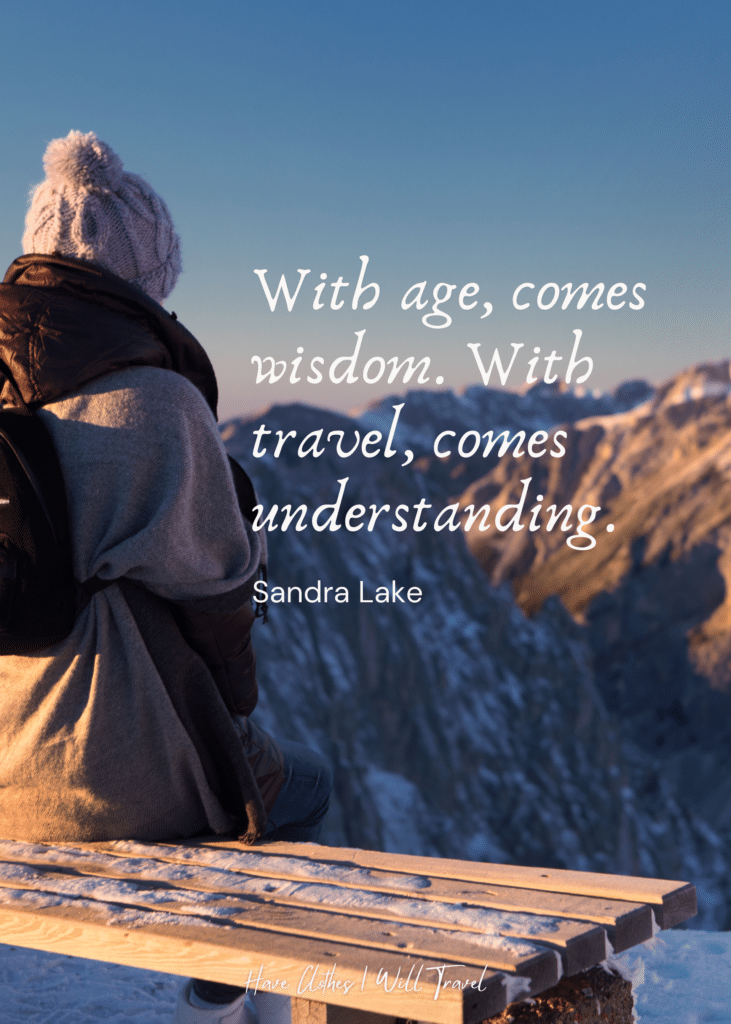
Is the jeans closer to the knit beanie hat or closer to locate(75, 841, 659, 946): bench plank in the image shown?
locate(75, 841, 659, 946): bench plank

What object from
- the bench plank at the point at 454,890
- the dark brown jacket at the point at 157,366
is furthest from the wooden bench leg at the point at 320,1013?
the dark brown jacket at the point at 157,366

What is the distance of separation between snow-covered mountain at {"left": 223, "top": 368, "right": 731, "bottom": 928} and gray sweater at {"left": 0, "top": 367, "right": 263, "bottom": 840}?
834 inches

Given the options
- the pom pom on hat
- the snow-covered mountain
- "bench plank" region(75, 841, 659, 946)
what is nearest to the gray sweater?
"bench plank" region(75, 841, 659, 946)

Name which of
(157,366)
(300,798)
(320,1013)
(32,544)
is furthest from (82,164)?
(320,1013)

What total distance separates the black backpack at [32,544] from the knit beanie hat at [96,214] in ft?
1.57

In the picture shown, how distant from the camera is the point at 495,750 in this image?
34.1m

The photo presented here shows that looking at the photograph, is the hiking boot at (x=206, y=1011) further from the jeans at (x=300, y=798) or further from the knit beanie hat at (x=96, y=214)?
the knit beanie hat at (x=96, y=214)

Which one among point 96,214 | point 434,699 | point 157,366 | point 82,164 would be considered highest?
point 82,164

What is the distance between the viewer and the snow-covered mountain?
26.8 m

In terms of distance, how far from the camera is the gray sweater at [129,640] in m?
1.86

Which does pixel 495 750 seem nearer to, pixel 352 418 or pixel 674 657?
pixel 352 418

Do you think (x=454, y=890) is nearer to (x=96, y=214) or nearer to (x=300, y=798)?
(x=300, y=798)

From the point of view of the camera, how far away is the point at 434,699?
3247cm

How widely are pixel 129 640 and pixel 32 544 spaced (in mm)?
297
